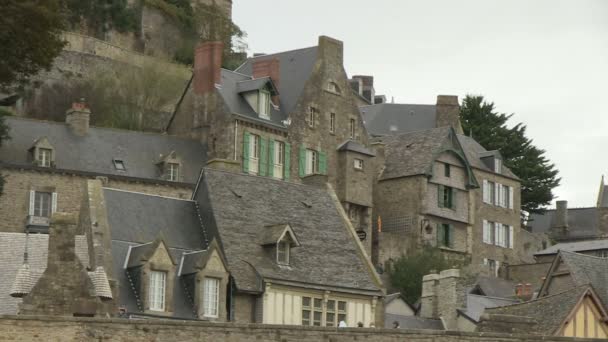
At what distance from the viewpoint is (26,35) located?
48.8m

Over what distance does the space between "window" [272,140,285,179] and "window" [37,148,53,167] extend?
909 centimetres

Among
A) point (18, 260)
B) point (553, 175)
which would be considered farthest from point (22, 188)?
point (553, 175)

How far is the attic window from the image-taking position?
60.7m

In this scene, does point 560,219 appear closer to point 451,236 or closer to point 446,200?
point 451,236

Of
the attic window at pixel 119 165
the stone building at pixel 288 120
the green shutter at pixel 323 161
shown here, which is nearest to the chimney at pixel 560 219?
the stone building at pixel 288 120

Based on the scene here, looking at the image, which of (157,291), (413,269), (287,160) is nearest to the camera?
(157,291)

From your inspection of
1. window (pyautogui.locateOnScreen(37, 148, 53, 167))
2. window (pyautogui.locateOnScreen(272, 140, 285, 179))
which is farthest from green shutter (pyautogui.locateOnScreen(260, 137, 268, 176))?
window (pyautogui.locateOnScreen(37, 148, 53, 167))

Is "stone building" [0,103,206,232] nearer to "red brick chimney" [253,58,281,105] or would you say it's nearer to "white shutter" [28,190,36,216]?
"white shutter" [28,190,36,216]

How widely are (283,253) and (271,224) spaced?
1.04m

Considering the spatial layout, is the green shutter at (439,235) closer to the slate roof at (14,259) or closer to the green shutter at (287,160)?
the green shutter at (287,160)

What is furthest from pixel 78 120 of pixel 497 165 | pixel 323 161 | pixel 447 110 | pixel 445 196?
pixel 447 110

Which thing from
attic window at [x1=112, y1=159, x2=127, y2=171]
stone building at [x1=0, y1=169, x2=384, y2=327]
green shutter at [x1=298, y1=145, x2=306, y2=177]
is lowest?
stone building at [x1=0, y1=169, x2=384, y2=327]

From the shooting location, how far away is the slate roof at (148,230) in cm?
4178

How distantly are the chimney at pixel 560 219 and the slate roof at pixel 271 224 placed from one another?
43676mm
